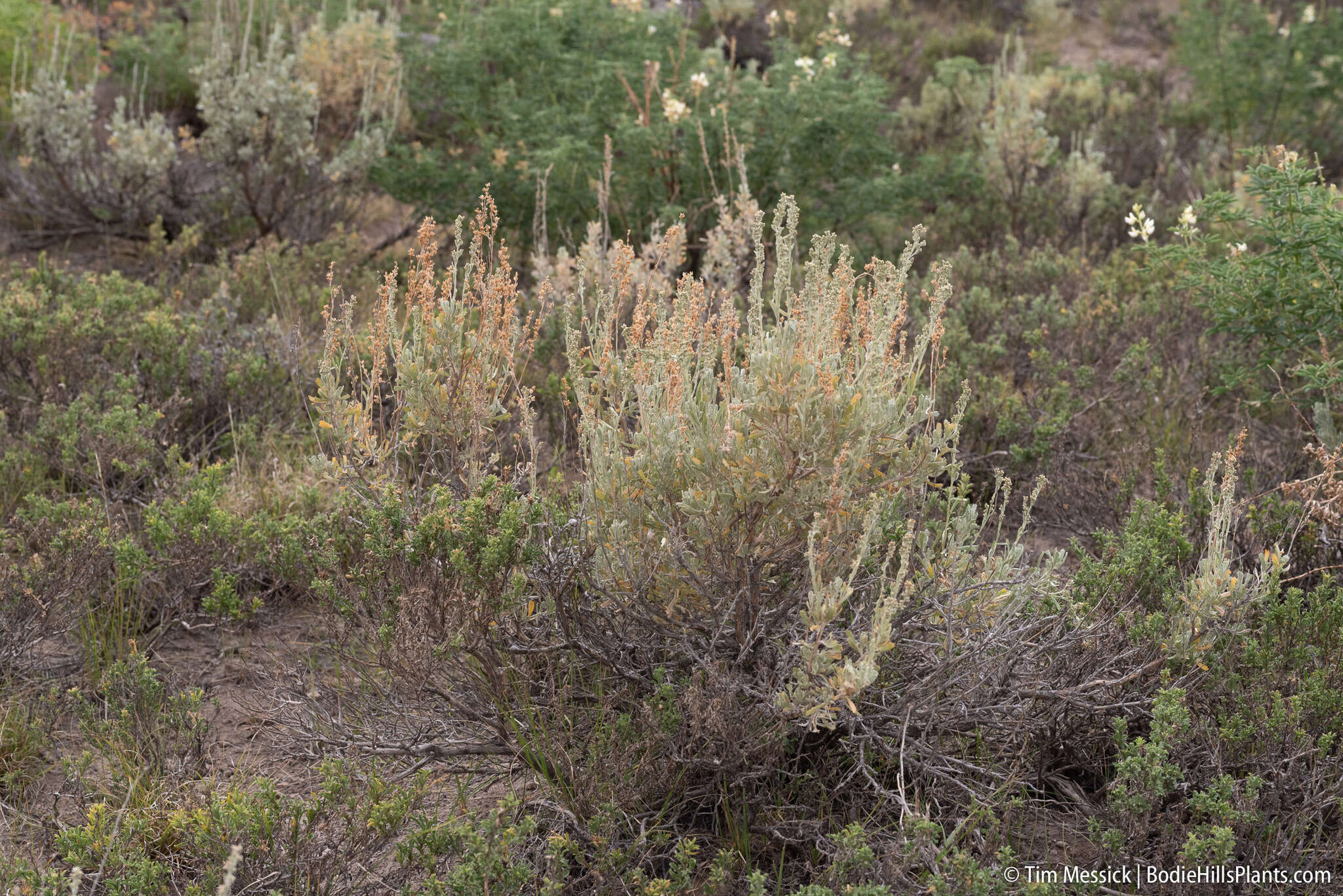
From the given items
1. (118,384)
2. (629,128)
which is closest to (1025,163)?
(629,128)

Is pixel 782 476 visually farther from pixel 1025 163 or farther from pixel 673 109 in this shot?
pixel 1025 163

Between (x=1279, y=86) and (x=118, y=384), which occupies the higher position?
(x=1279, y=86)

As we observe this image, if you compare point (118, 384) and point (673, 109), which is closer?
point (118, 384)

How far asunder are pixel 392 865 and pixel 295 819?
0.95 feet

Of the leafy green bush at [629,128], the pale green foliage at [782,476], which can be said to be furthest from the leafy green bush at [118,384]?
the pale green foliage at [782,476]

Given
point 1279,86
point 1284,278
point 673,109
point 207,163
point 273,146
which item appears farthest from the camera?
point 1279,86

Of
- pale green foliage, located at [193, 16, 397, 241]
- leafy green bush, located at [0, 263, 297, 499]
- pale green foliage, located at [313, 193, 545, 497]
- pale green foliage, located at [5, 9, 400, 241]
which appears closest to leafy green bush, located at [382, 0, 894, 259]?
pale green foliage, located at [193, 16, 397, 241]

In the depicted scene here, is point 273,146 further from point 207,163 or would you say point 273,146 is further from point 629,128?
point 629,128

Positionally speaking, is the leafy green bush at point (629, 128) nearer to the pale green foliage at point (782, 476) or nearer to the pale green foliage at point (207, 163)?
the pale green foliage at point (207, 163)

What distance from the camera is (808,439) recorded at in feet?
→ 7.19

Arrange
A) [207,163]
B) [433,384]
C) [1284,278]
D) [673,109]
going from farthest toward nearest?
[207,163] < [673,109] < [1284,278] < [433,384]

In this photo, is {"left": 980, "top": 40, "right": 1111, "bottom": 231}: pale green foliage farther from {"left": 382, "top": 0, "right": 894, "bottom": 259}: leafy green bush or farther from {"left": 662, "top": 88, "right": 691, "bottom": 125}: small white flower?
{"left": 662, "top": 88, "right": 691, "bottom": 125}: small white flower

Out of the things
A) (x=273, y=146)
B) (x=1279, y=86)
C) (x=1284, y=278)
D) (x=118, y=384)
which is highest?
(x=1279, y=86)

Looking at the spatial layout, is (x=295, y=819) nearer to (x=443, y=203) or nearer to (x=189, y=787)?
(x=189, y=787)
